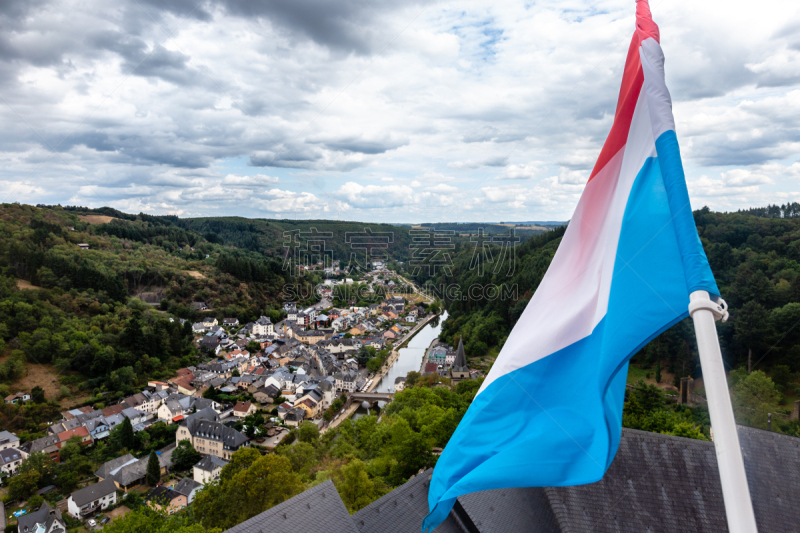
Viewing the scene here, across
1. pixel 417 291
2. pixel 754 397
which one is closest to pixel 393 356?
pixel 754 397

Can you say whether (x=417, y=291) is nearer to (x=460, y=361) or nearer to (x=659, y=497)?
(x=460, y=361)

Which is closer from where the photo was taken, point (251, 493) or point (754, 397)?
point (251, 493)

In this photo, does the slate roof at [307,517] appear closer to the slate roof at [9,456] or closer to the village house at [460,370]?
the slate roof at [9,456]

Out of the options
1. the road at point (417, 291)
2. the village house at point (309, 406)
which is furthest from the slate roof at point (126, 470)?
the road at point (417, 291)

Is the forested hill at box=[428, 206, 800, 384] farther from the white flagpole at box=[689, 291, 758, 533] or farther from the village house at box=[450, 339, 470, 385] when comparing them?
the white flagpole at box=[689, 291, 758, 533]

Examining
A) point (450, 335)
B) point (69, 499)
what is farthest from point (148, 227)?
point (69, 499)

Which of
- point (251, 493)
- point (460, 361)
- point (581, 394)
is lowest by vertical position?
point (460, 361)
